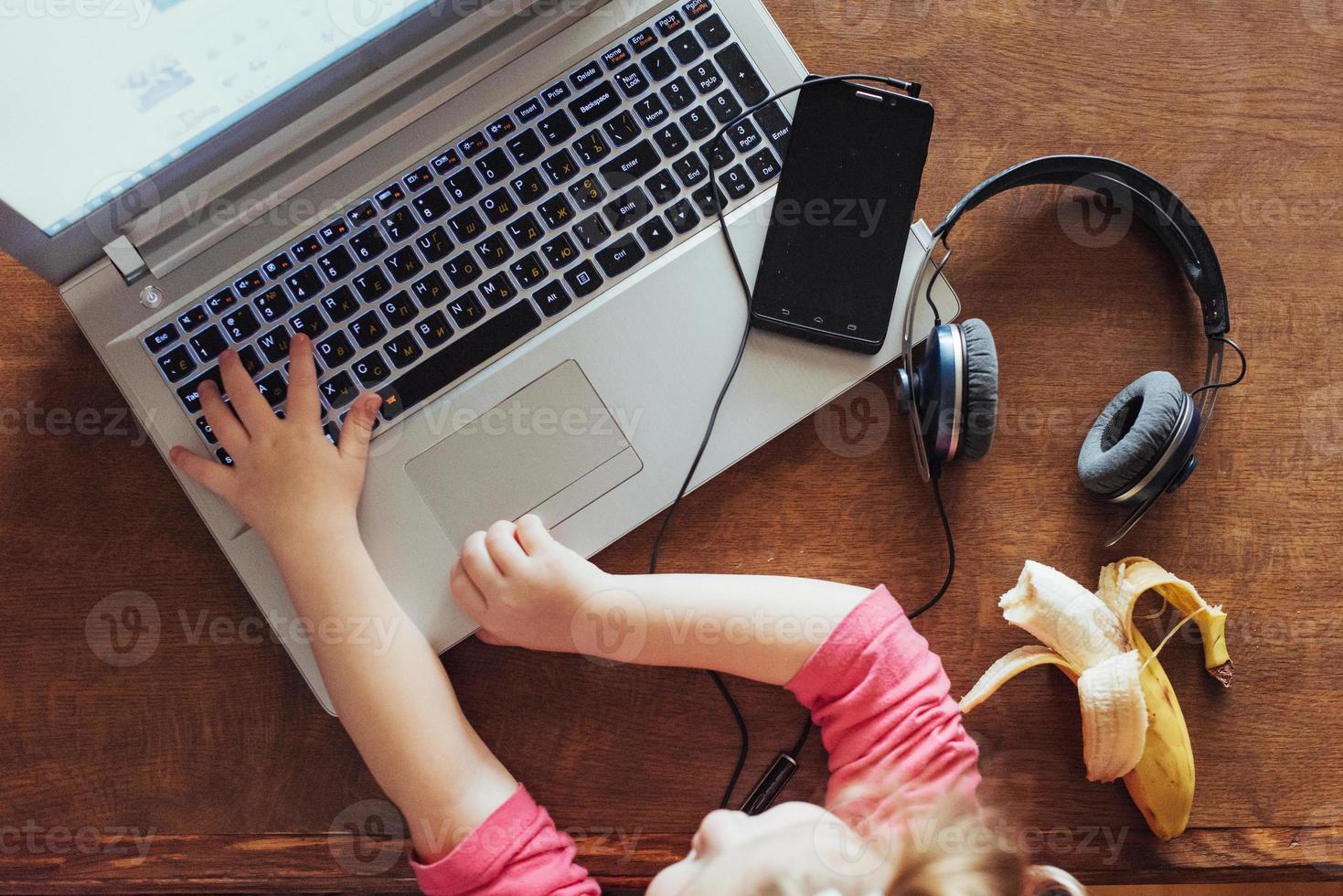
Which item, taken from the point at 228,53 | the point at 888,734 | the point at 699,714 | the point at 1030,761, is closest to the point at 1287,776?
the point at 1030,761

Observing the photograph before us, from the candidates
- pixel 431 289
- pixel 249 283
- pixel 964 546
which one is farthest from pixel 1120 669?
pixel 249 283

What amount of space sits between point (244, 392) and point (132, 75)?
0.20 meters

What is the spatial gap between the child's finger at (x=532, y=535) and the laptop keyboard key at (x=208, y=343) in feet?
0.75

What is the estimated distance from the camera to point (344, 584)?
601 mm

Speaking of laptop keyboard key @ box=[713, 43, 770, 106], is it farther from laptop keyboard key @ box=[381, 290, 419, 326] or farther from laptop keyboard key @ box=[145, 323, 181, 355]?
laptop keyboard key @ box=[145, 323, 181, 355]

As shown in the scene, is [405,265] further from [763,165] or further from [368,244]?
[763,165]

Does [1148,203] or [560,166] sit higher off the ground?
[560,166]

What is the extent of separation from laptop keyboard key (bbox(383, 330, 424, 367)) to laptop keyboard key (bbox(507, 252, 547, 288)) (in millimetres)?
80

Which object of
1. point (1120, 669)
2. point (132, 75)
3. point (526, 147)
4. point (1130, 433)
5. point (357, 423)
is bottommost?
point (1120, 669)

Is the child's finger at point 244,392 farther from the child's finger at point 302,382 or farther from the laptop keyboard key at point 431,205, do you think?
the laptop keyboard key at point 431,205

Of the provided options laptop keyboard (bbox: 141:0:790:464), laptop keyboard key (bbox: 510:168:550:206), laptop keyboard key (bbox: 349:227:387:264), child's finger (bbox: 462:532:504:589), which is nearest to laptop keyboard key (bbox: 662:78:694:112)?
laptop keyboard (bbox: 141:0:790:464)

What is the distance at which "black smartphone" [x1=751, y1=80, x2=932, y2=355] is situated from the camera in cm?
63

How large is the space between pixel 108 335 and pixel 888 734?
1.89ft

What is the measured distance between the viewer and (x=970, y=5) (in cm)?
70
